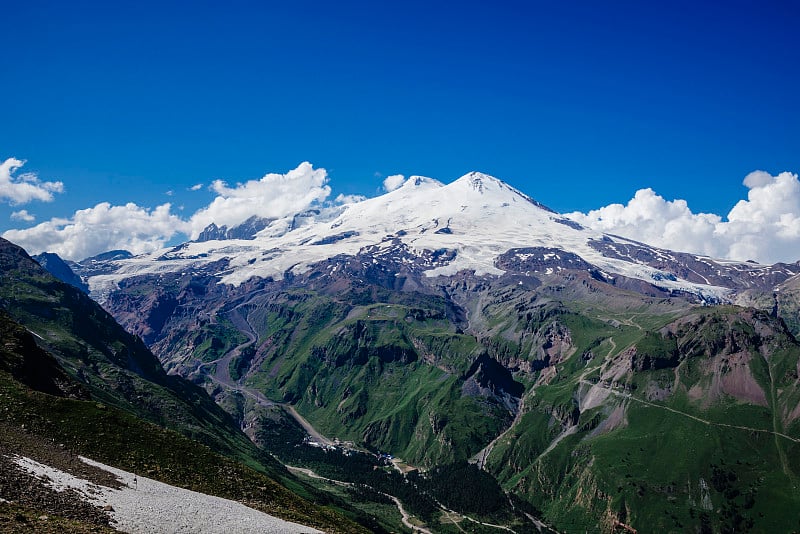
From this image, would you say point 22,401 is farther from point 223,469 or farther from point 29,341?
point 29,341

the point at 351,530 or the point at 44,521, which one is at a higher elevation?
the point at 44,521

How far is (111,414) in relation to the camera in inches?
3214

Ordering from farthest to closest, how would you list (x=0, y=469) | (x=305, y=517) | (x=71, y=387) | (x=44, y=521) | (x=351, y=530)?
(x=71, y=387), (x=351, y=530), (x=305, y=517), (x=0, y=469), (x=44, y=521)

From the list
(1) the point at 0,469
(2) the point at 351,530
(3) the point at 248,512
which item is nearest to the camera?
(1) the point at 0,469

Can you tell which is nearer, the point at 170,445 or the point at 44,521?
the point at 44,521

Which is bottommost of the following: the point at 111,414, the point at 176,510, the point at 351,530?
the point at 351,530

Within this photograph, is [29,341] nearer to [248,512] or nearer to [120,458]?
[120,458]

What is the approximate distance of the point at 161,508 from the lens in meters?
60.7

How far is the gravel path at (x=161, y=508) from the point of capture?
55719mm

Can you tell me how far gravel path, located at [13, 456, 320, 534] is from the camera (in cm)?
5572

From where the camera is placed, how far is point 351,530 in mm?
92500

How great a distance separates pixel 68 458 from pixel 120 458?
27.0 ft

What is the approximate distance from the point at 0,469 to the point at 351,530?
56.1 meters

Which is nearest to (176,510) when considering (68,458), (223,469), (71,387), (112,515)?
(112,515)
